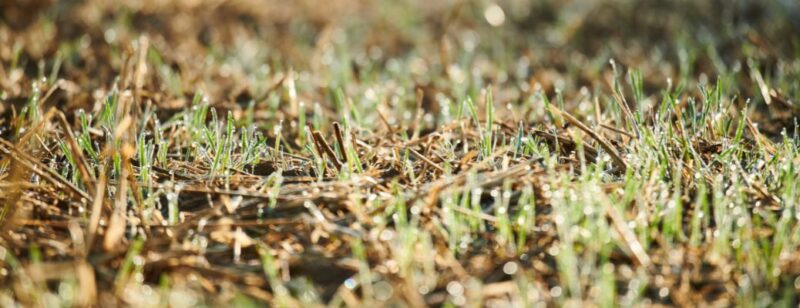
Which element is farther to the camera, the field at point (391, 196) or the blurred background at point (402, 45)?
the blurred background at point (402, 45)

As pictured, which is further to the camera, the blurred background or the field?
the blurred background

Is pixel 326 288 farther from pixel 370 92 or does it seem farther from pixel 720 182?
pixel 370 92

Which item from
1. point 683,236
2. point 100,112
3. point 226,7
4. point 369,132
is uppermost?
point 226,7

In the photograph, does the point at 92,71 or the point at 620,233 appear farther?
the point at 92,71

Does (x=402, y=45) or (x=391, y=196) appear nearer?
(x=391, y=196)

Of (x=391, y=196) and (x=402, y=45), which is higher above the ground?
(x=402, y=45)

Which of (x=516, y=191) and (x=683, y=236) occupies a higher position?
(x=516, y=191)

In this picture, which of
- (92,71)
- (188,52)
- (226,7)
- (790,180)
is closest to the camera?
(790,180)

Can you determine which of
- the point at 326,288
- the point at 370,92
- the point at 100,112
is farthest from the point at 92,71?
the point at 326,288
